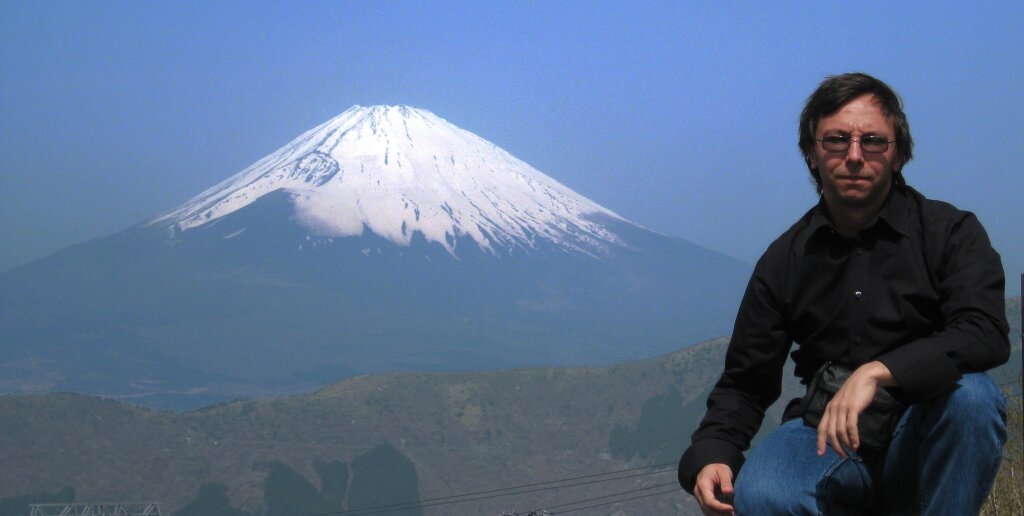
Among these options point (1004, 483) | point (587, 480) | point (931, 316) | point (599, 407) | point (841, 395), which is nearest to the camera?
point (841, 395)

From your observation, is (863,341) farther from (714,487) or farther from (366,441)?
(366,441)

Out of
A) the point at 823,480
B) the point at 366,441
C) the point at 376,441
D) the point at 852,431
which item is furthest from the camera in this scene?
the point at 376,441

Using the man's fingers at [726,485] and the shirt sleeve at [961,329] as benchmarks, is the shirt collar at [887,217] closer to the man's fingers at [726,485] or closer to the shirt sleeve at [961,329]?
the shirt sleeve at [961,329]

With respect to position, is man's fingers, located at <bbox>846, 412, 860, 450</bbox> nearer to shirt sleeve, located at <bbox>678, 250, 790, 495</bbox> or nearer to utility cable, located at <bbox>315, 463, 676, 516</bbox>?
shirt sleeve, located at <bbox>678, 250, 790, 495</bbox>

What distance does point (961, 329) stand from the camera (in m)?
3.45

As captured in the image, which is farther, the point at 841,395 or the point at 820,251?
the point at 820,251

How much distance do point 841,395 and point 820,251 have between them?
1.88ft

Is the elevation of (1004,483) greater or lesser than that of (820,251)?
lesser

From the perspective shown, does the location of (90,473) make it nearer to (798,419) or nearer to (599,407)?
(599,407)

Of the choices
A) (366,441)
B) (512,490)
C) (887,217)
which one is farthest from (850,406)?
(366,441)

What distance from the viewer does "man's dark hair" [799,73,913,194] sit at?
3.83 meters

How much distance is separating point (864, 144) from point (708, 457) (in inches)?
35.9

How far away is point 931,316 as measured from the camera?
12.1ft

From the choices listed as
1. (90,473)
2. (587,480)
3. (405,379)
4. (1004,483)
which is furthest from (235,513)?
(1004,483)
